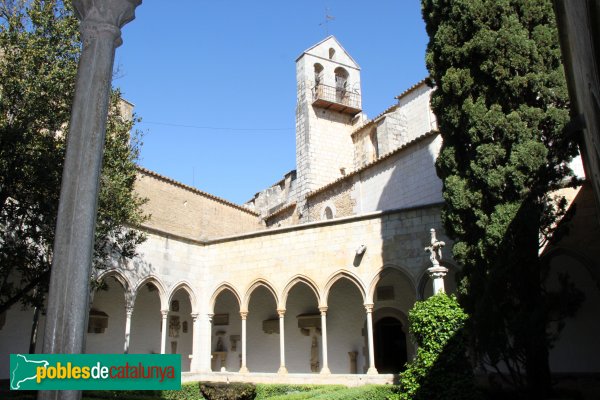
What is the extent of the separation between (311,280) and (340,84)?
1350 cm

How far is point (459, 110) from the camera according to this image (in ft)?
32.0

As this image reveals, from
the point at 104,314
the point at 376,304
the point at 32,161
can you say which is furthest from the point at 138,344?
the point at 32,161

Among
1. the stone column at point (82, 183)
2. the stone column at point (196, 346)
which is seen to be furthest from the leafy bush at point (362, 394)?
the stone column at point (82, 183)

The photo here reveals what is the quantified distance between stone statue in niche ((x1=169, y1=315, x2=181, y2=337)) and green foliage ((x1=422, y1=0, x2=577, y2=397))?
400 inches

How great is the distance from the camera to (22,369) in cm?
233

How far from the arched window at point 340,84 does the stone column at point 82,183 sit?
21.7 meters

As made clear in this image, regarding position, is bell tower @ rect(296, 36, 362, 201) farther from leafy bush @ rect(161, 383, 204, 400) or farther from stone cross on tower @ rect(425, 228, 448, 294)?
stone cross on tower @ rect(425, 228, 448, 294)

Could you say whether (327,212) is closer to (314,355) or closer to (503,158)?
(314,355)

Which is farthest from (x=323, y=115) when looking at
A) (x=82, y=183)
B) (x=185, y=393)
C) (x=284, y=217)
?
(x=82, y=183)

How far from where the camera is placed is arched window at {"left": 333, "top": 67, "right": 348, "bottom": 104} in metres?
23.9

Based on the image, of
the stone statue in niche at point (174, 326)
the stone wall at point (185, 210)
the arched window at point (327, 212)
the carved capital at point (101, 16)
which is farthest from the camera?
the arched window at point (327, 212)

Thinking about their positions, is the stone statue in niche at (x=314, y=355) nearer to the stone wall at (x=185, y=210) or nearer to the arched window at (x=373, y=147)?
the stone wall at (x=185, y=210)

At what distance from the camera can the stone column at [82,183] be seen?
2049 millimetres

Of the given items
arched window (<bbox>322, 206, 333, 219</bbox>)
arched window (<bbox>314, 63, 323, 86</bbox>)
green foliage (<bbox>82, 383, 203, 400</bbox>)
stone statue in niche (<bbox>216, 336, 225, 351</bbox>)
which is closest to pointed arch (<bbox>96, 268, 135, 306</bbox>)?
green foliage (<bbox>82, 383, 203, 400</bbox>)
